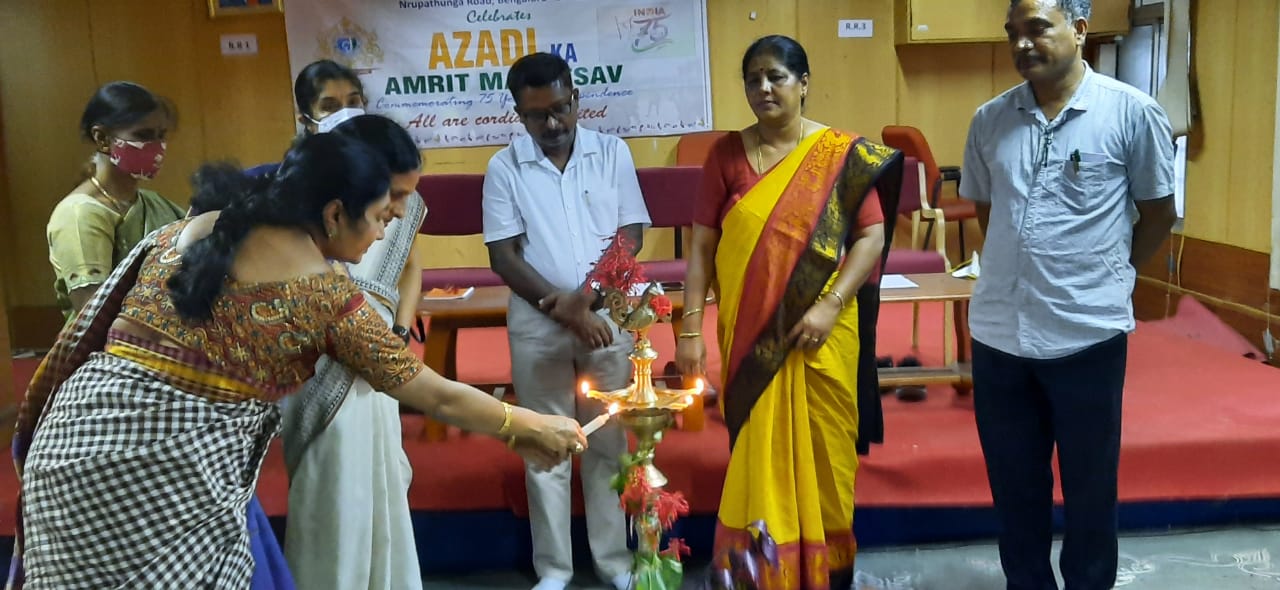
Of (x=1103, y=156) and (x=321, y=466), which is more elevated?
(x=1103, y=156)

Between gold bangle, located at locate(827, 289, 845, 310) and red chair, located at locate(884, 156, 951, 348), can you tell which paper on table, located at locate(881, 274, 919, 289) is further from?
gold bangle, located at locate(827, 289, 845, 310)

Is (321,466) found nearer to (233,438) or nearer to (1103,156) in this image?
(233,438)

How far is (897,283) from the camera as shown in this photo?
3.41m

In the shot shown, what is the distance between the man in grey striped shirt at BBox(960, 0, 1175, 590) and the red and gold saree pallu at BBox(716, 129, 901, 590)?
0.29m

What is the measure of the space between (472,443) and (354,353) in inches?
64.1

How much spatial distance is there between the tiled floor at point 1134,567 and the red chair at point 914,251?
1.35 metres

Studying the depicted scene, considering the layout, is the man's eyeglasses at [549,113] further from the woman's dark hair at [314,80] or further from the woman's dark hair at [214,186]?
the woman's dark hair at [214,186]

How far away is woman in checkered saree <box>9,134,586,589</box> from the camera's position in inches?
→ 52.6

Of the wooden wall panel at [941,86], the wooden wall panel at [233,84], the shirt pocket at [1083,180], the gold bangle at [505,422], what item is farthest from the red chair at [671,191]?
the gold bangle at [505,422]

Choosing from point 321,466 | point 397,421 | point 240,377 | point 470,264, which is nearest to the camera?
point 240,377

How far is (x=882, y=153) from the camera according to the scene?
221 centimetres

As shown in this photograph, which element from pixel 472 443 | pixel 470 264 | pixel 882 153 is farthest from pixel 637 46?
pixel 882 153

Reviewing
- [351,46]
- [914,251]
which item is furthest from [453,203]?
[914,251]

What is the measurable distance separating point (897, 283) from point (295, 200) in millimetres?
2477
